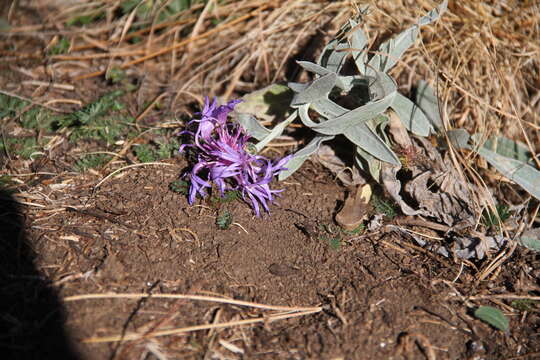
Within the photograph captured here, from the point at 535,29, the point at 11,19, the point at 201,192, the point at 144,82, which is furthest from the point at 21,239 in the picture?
the point at 535,29

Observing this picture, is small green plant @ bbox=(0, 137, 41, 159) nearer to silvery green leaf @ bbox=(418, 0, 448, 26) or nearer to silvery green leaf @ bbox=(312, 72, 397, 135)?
silvery green leaf @ bbox=(312, 72, 397, 135)

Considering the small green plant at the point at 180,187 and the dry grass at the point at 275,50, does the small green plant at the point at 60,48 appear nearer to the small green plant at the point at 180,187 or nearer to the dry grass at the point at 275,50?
the dry grass at the point at 275,50

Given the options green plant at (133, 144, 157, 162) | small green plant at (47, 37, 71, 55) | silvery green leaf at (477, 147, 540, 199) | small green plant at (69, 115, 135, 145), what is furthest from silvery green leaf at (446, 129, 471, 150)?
small green plant at (47, 37, 71, 55)

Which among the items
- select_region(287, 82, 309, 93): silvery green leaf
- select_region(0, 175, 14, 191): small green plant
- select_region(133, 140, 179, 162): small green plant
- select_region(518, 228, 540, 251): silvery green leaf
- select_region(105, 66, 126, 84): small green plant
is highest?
select_region(287, 82, 309, 93): silvery green leaf

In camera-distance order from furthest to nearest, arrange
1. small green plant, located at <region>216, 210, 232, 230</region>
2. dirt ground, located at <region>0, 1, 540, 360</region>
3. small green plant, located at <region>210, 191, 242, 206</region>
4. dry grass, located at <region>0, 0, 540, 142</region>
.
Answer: dry grass, located at <region>0, 0, 540, 142</region> → small green plant, located at <region>210, 191, 242, 206</region> → small green plant, located at <region>216, 210, 232, 230</region> → dirt ground, located at <region>0, 1, 540, 360</region>

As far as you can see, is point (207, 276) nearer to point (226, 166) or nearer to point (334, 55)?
point (226, 166)

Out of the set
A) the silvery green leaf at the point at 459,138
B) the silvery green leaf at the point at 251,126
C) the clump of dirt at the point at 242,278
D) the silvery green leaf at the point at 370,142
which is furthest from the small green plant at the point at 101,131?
the silvery green leaf at the point at 459,138

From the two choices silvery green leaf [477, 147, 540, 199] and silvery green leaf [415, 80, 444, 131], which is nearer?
silvery green leaf [477, 147, 540, 199]
